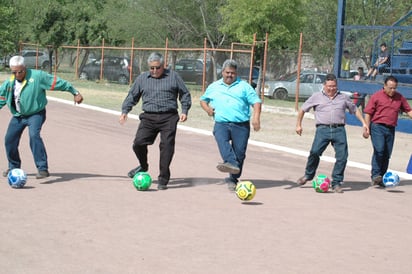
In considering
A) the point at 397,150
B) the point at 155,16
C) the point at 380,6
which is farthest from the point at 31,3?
the point at 397,150

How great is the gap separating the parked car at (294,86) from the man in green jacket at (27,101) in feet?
81.2

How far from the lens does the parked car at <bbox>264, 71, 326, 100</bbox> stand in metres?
35.2

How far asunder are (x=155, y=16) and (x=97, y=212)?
124ft

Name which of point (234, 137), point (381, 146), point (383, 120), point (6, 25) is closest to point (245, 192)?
point (234, 137)

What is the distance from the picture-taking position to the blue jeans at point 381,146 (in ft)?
40.3

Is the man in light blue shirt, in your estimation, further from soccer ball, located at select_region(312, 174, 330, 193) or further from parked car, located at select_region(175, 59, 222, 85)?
parked car, located at select_region(175, 59, 222, 85)

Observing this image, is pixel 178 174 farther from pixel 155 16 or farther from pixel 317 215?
pixel 155 16

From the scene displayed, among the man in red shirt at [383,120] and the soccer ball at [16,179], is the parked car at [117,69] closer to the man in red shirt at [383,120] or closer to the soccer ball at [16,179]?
the man in red shirt at [383,120]

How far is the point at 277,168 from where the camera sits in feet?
46.1

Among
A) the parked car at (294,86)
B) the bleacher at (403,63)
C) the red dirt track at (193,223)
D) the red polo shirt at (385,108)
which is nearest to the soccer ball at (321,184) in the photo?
the red dirt track at (193,223)

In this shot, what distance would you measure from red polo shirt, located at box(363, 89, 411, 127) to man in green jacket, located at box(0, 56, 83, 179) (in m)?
4.32

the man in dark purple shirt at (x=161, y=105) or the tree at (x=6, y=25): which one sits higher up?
the tree at (x=6, y=25)

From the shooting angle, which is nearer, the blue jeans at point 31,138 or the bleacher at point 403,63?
the blue jeans at point 31,138

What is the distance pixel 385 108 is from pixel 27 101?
510 centimetres
